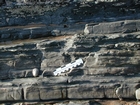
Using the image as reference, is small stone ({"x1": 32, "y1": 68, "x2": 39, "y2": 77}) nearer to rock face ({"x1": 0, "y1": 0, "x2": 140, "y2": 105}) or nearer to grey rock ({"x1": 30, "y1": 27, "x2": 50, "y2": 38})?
rock face ({"x1": 0, "y1": 0, "x2": 140, "y2": 105})

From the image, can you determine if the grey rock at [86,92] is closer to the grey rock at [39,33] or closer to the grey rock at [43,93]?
the grey rock at [43,93]

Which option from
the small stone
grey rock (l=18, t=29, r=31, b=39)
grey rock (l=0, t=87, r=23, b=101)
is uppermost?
grey rock (l=18, t=29, r=31, b=39)

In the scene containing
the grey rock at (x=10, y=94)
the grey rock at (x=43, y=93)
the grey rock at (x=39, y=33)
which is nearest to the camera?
the grey rock at (x=43, y=93)

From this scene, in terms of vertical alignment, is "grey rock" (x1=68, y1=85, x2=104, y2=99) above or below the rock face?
below

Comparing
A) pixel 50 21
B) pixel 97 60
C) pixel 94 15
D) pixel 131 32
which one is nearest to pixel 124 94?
pixel 97 60

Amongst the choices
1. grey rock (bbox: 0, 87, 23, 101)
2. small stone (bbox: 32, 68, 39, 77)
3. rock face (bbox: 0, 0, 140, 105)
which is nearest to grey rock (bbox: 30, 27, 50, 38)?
rock face (bbox: 0, 0, 140, 105)

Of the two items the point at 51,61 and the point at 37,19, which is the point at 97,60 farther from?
the point at 37,19

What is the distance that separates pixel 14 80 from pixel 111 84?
10.7 ft

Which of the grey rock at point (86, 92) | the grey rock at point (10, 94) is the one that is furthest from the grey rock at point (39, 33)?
the grey rock at point (86, 92)

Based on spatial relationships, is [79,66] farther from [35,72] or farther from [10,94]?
[10,94]

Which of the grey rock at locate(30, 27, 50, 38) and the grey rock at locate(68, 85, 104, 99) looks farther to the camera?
the grey rock at locate(30, 27, 50, 38)

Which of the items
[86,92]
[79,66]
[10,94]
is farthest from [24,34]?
[86,92]

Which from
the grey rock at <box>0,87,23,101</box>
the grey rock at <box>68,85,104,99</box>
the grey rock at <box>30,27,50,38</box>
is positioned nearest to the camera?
the grey rock at <box>68,85,104,99</box>

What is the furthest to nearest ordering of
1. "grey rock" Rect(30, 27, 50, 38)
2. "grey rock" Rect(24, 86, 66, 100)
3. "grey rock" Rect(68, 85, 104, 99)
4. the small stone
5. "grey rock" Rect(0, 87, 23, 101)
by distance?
1. "grey rock" Rect(30, 27, 50, 38)
2. the small stone
3. "grey rock" Rect(0, 87, 23, 101)
4. "grey rock" Rect(24, 86, 66, 100)
5. "grey rock" Rect(68, 85, 104, 99)
